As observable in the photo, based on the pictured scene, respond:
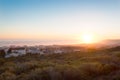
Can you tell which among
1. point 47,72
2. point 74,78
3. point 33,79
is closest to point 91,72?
point 74,78

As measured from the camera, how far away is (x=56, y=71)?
13.7 m

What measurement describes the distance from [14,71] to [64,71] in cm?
562

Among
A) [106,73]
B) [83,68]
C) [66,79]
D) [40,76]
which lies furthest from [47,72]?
[106,73]

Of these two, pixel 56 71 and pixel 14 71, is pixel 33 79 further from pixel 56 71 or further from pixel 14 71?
pixel 14 71

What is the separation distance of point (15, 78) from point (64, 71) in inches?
128

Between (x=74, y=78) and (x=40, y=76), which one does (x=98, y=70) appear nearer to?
(x=74, y=78)

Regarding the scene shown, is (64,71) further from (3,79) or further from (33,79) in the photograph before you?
(3,79)

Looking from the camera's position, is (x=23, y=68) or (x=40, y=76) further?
(x=23, y=68)

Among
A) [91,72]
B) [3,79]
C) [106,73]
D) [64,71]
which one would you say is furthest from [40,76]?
[106,73]

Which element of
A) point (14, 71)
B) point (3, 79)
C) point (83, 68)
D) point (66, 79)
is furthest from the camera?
point (14, 71)

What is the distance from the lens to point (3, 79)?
14.0 meters

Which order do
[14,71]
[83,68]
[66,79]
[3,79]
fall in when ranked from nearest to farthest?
[66,79]
[3,79]
[83,68]
[14,71]

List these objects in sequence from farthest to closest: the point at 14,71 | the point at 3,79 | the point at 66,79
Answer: the point at 14,71
the point at 3,79
the point at 66,79

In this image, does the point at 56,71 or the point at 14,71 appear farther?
the point at 14,71
